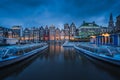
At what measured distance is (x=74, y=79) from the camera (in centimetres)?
966

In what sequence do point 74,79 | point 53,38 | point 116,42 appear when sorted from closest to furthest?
point 74,79 < point 116,42 < point 53,38

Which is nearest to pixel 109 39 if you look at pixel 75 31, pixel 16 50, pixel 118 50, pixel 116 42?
pixel 116 42

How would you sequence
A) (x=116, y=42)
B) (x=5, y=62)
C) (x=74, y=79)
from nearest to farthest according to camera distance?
(x=74, y=79) < (x=5, y=62) < (x=116, y=42)

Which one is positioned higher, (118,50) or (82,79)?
(118,50)

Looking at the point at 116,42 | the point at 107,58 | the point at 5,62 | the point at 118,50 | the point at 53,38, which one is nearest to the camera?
the point at 5,62

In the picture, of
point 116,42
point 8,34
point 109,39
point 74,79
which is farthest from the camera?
point 8,34

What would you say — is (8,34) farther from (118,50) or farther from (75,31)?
(118,50)

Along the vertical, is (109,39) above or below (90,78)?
above

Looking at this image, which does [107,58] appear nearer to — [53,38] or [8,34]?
[8,34]

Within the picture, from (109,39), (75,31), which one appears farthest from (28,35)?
(109,39)

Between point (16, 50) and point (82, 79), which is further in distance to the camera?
point (16, 50)

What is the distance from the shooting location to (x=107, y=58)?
1452cm

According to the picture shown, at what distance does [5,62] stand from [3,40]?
4651 centimetres

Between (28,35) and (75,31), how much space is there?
60783 mm
